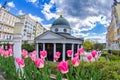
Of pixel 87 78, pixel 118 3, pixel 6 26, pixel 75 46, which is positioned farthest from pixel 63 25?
pixel 6 26

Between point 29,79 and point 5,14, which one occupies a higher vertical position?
point 5,14

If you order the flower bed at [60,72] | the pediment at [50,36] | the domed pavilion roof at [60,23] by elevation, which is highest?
the domed pavilion roof at [60,23]

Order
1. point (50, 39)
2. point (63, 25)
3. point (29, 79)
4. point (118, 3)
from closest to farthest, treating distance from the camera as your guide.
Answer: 1. point (29, 79)
2. point (50, 39)
3. point (63, 25)
4. point (118, 3)

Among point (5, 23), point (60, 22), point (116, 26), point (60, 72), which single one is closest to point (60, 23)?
point (60, 22)

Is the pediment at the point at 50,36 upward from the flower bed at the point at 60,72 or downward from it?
upward

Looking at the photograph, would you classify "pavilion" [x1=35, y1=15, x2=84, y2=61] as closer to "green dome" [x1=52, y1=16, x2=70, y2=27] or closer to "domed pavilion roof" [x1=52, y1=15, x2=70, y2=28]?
"domed pavilion roof" [x1=52, y1=15, x2=70, y2=28]

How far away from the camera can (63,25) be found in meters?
29.3

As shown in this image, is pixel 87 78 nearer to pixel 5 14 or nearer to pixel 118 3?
pixel 118 3

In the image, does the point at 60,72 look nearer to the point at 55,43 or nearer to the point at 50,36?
the point at 55,43

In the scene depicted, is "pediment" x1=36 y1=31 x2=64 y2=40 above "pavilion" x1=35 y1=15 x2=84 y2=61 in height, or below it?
above

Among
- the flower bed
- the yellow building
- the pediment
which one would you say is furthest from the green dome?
the flower bed

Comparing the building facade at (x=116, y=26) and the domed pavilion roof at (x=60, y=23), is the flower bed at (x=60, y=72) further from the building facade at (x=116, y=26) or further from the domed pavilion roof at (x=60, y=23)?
the building facade at (x=116, y=26)

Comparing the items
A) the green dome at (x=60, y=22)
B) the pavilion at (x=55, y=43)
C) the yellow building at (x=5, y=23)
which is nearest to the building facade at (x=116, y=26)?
the green dome at (x=60, y=22)

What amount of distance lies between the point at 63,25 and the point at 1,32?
27.6 meters
